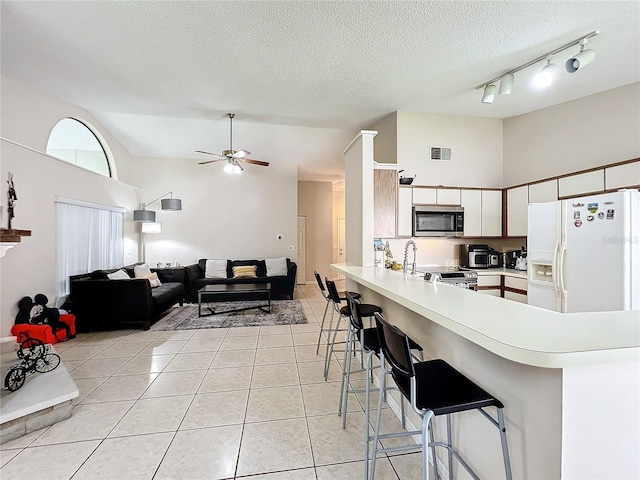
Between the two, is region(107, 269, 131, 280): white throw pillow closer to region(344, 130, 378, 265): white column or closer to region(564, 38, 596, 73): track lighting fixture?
region(344, 130, 378, 265): white column

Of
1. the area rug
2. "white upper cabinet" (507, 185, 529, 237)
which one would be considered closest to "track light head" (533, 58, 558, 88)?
"white upper cabinet" (507, 185, 529, 237)

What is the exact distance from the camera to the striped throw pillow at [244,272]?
20.5ft

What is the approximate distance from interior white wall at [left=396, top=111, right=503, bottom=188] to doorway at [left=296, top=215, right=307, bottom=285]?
14.8ft

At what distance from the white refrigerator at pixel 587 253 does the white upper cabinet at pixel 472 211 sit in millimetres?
945

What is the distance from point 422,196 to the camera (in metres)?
4.12

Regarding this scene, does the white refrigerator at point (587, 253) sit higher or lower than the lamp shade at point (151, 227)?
lower

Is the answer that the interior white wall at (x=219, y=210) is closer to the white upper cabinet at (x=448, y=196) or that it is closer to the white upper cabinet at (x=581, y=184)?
the white upper cabinet at (x=448, y=196)

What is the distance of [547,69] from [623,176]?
1307 mm

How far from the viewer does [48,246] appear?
13.2 feet

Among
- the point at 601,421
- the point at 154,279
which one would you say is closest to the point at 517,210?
the point at 601,421

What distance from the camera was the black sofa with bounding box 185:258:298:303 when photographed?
594cm

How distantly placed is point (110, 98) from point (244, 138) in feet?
7.75

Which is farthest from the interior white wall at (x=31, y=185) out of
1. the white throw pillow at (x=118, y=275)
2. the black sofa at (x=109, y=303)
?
the white throw pillow at (x=118, y=275)

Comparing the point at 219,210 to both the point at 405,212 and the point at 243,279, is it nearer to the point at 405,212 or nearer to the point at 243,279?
the point at 243,279
